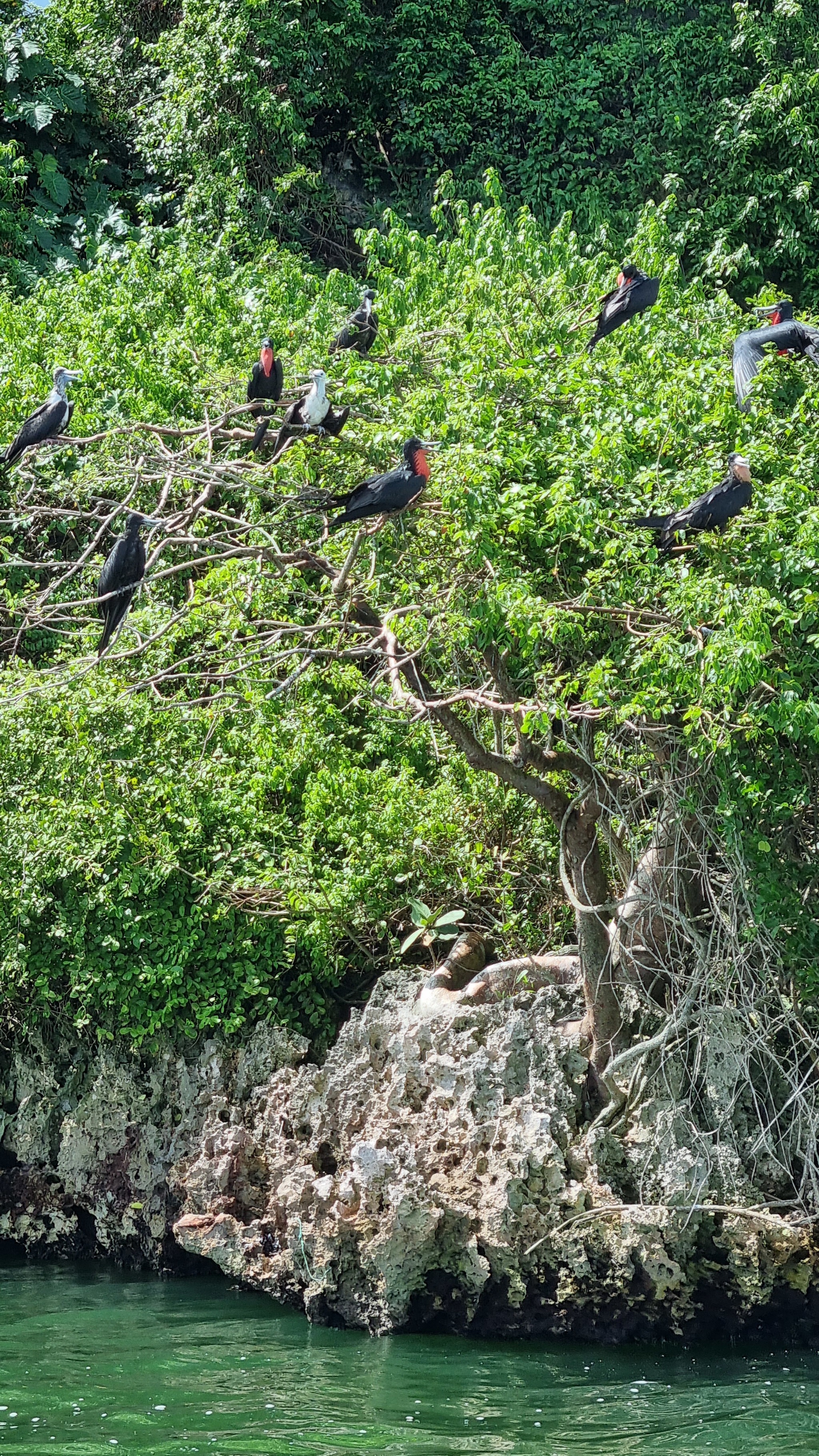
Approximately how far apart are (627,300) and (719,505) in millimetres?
1880

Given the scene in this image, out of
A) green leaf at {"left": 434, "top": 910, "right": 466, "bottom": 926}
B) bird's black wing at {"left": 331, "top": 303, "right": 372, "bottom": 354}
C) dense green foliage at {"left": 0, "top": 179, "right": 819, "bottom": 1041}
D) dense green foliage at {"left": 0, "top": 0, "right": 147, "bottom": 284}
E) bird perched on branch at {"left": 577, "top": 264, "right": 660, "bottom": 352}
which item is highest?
dense green foliage at {"left": 0, "top": 0, "right": 147, "bottom": 284}

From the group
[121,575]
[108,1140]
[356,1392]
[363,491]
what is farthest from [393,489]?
[108,1140]

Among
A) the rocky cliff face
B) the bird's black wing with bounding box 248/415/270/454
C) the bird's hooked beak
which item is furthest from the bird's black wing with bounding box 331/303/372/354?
the rocky cliff face

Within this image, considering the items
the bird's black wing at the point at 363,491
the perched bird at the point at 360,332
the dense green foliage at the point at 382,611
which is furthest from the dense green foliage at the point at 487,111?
the bird's black wing at the point at 363,491

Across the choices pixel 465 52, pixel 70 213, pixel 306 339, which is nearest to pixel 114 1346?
pixel 306 339

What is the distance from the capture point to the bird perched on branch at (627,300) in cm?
718

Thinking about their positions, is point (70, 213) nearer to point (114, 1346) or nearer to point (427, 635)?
point (427, 635)

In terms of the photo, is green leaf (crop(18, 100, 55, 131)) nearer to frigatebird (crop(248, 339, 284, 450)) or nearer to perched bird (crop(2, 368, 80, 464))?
perched bird (crop(2, 368, 80, 464))

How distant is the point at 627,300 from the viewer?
7.17 meters

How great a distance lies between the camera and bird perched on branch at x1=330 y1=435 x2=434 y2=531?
623cm

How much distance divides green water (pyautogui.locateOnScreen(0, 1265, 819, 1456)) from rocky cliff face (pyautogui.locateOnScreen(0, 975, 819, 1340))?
0.64 ft

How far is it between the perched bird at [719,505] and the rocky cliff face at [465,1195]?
9.15ft

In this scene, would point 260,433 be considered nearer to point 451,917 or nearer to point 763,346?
point 763,346

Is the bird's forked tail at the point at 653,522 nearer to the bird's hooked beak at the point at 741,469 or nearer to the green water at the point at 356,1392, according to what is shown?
the bird's hooked beak at the point at 741,469
